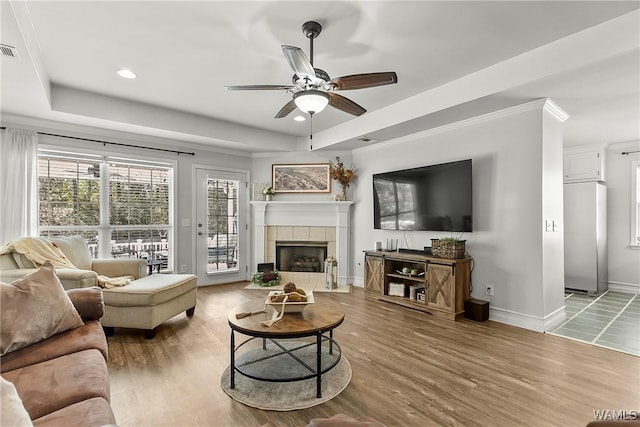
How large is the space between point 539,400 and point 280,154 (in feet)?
16.3

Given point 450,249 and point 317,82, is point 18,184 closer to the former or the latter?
point 317,82

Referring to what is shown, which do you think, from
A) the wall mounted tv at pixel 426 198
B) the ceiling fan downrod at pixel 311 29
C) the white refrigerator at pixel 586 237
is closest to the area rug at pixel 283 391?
the wall mounted tv at pixel 426 198

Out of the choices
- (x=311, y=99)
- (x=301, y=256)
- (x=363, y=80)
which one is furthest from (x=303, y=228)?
(x=363, y=80)

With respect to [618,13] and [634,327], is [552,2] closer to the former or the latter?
[618,13]

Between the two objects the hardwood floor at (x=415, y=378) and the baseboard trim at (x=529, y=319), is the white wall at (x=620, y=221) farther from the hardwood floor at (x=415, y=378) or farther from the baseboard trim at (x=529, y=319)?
the hardwood floor at (x=415, y=378)

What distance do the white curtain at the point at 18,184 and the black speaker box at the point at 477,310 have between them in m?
5.27

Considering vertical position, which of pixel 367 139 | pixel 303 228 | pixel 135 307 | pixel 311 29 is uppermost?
pixel 311 29

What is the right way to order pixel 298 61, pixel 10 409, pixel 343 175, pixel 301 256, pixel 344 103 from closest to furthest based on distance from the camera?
pixel 10 409
pixel 298 61
pixel 344 103
pixel 343 175
pixel 301 256

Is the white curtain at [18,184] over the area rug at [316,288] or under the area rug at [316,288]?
over

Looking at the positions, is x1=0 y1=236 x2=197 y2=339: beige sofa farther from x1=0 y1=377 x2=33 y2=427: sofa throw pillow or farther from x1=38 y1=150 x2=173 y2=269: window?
x1=0 y1=377 x2=33 y2=427: sofa throw pillow

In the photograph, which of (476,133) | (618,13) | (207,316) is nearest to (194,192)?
(207,316)

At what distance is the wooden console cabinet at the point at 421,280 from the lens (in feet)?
11.9

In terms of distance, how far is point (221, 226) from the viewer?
5.64 meters

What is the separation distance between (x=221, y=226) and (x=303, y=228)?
147cm
